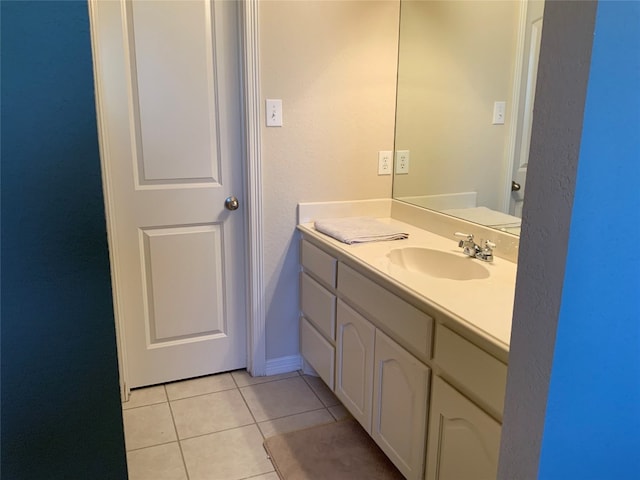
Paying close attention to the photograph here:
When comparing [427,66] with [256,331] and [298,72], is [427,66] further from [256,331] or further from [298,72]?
[256,331]

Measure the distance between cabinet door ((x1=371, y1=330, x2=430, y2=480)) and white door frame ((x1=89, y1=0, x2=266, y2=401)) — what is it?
88cm

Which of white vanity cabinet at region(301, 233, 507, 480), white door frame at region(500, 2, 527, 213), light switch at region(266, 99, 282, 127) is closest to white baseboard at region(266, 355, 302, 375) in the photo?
white vanity cabinet at region(301, 233, 507, 480)

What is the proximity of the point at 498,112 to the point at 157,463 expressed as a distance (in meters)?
1.90

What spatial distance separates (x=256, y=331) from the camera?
260 cm

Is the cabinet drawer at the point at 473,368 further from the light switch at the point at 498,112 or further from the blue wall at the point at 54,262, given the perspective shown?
the light switch at the point at 498,112

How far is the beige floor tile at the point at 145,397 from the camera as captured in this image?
2418 millimetres

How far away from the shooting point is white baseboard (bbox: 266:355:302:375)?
267cm

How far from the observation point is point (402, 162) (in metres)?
2.62

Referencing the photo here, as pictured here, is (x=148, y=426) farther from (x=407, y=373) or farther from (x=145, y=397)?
(x=407, y=373)

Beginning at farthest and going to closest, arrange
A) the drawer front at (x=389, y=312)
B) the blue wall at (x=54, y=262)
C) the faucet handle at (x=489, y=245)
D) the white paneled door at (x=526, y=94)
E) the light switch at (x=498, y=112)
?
the light switch at (x=498, y=112)
the faucet handle at (x=489, y=245)
the white paneled door at (x=526, y=94)
the drawer front at (x=389, y=312)
the blue wall at (x=54, y=262)

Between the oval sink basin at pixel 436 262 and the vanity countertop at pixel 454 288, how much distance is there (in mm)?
31

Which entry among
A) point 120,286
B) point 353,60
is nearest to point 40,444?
point 120,286

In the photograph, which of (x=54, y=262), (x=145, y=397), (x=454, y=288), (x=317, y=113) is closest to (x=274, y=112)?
(x=317, y=113)

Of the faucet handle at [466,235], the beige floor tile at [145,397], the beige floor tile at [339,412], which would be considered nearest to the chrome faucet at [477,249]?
the faucet handle at [466,235]
